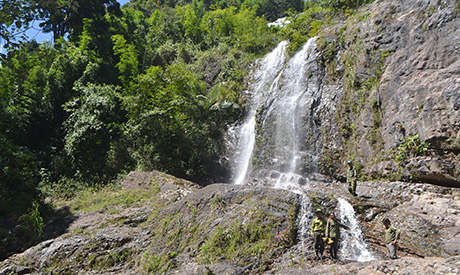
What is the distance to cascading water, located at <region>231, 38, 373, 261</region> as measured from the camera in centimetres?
1289

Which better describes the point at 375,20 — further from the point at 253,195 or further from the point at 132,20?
the point at 132,20

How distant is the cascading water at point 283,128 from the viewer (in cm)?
1289

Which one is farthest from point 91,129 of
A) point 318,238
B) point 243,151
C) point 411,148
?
point 411,148

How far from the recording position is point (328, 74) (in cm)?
1392

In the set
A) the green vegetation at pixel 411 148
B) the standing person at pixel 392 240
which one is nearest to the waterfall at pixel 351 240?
the standing person at pixel 392 240

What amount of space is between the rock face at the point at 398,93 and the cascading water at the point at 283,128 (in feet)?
2.87

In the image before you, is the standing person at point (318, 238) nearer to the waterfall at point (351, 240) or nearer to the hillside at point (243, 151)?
the hillside at point (243, 151)

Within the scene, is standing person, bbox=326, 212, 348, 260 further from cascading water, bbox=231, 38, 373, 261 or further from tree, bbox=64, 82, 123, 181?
tree, bbox=64, 82, 123, 181

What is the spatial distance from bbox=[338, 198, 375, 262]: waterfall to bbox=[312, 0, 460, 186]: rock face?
8.85ft

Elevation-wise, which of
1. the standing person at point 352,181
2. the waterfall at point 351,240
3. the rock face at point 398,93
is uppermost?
the rock face at point 398,93

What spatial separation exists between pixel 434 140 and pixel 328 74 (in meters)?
6.63

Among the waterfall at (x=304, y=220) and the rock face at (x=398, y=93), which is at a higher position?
the rock face at (x=398, y=93)

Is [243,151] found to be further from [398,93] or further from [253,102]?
[398,93]

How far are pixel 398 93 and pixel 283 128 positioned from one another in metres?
5.61
